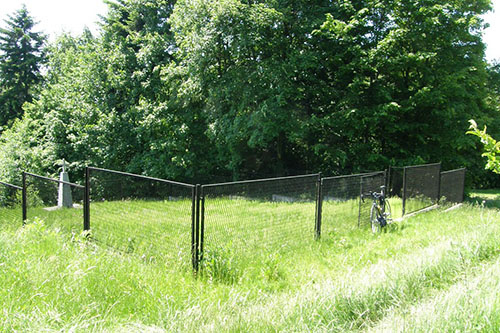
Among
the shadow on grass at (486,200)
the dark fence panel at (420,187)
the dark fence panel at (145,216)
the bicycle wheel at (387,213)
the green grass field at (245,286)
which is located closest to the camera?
the green grass field at (245,286)

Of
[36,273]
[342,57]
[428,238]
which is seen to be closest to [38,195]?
[36,273]

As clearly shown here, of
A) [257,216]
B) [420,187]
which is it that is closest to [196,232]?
[257,216]

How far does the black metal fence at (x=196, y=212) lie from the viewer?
5.15m

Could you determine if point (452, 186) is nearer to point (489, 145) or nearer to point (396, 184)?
point (396, 184)

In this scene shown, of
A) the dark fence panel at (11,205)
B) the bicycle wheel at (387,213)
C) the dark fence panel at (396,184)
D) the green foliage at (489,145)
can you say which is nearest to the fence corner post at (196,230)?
the green foliage at (489,145)

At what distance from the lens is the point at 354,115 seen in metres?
16.0

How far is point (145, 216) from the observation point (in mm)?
5621

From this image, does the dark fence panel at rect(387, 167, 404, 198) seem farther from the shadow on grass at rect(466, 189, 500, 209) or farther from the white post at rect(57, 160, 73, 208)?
the white post at rect(57, 160, 73, 208)

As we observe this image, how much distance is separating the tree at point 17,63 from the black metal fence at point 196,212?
31.5 metres

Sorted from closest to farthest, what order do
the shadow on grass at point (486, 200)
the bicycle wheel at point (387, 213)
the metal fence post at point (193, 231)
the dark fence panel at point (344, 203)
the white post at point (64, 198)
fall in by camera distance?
the metal fence post at point (193, 231) < the dark fence panel at point (344, 203) < the white post at point (64, 198) < the bicycle wheel at point (387, 213) < the shadow on grass at point (486, 200)

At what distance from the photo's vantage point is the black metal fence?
5.15 m

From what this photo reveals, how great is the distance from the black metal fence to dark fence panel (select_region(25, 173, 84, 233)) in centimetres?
2

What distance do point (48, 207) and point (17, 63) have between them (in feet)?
113

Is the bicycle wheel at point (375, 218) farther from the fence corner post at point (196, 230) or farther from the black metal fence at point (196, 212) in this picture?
the fence corner post at point (196, 230)
